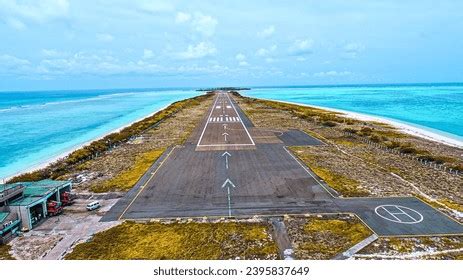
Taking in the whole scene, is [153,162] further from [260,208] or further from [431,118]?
[431,118]

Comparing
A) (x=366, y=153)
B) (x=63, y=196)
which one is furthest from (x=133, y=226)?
(x=366, y=153)

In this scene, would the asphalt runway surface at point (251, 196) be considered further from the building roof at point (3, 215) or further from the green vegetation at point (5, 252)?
the building roof at point (3, 215)

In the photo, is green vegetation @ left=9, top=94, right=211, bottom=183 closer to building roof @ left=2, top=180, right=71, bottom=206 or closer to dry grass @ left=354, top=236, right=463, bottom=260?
→ building roof @ left=2, top=180, right=71, bottom=206

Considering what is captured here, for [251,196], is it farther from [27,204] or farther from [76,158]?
[76,158]

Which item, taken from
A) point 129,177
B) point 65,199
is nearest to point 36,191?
point 65,199

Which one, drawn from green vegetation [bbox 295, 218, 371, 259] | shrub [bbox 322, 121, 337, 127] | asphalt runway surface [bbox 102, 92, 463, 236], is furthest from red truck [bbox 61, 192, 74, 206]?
shrub [bbox 322, 121, 337, 127]

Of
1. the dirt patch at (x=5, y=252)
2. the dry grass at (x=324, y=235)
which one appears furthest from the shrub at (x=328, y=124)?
Answer: the dirt patch at (x=5, y=252)
